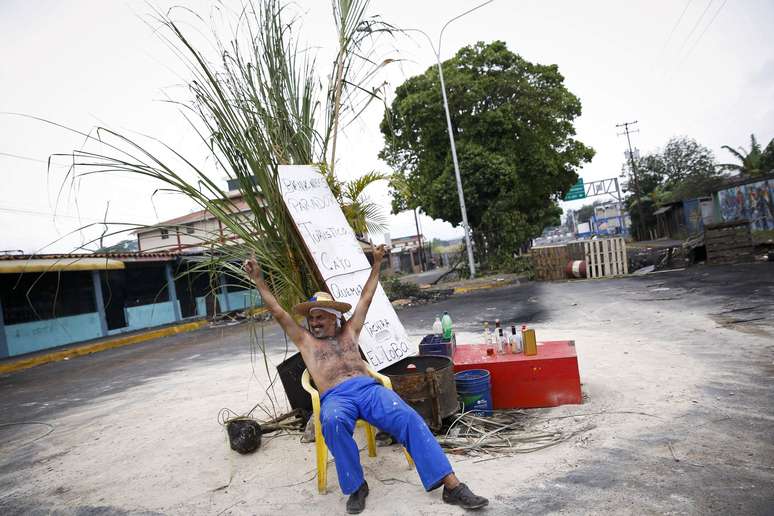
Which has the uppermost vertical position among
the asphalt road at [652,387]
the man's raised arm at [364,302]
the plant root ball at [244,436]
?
the man's raised arm at [364,302]

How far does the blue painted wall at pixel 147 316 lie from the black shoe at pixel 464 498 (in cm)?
1891

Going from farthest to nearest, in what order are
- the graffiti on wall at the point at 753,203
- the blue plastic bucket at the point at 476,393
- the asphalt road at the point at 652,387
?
the graffiti on wall at the point at 753,203 < the blue plastic bucket at the point at 476,393 < the asphalt road at the point at 652,387

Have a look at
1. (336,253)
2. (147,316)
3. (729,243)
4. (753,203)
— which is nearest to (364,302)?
(336,253)

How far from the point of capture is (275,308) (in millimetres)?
3348

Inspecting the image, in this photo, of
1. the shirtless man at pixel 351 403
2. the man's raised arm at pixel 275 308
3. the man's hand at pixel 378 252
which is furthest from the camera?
the man's hand at pixel 378 252

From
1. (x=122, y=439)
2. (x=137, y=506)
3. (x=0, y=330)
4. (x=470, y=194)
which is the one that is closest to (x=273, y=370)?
(x=122, y=439)

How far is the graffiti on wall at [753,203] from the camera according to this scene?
24.0 metres

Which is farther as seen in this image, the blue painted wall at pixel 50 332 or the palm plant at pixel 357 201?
the blue painted wall at pixel 50 332

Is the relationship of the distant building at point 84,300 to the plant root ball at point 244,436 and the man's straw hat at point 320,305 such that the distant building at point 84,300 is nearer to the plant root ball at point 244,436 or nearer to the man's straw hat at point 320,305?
the plant root ball at point 244,436

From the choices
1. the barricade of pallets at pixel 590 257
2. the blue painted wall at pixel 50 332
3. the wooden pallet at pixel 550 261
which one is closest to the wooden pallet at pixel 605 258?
the barricade of pallets at pixel 590 257

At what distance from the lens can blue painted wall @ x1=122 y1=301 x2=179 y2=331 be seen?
64.9ft

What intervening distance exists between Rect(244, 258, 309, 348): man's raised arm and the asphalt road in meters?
1.37

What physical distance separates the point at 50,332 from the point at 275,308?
17.3m

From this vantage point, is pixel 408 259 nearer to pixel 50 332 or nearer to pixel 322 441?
pixel 50 332
